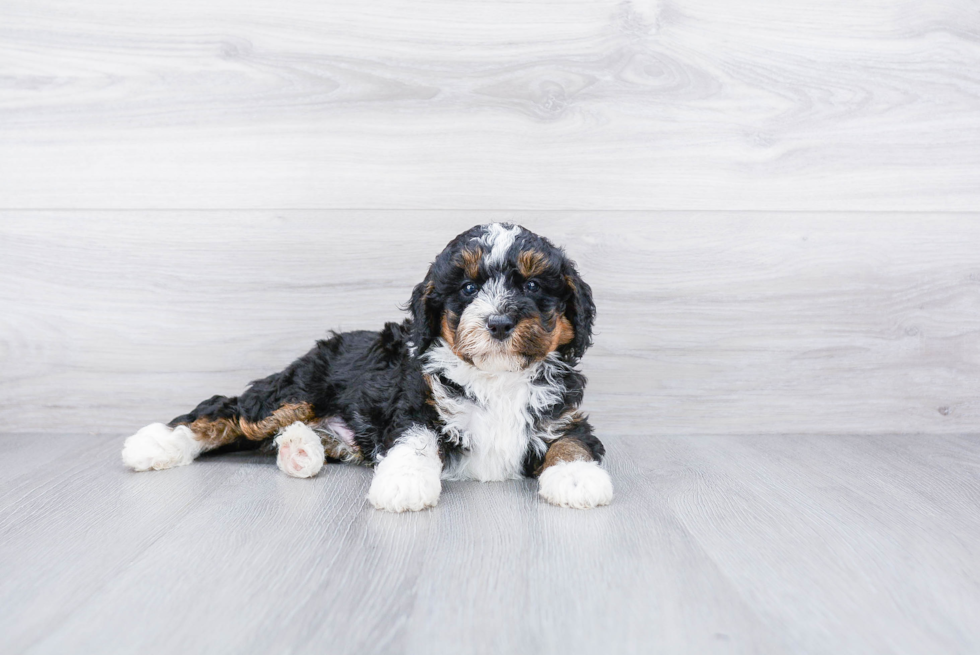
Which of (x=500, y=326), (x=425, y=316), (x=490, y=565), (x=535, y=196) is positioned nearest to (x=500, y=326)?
(x=500, y=326)

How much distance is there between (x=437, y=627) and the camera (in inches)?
54.0

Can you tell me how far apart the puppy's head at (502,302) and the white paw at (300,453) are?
48cm

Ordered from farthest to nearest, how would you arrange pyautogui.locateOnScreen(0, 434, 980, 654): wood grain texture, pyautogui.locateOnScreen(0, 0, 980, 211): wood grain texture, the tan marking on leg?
pyautogui.locateOnScreen(0, 0, 980, 211): wood grain texture → the tan marking on leg → pyautogui.locateOnScreen(0, 434, 980, 654): wood grain texture

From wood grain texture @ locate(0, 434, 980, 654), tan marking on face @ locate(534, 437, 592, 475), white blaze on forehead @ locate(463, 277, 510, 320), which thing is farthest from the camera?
tan marking on face @ locate(534, 437, 592, 475)

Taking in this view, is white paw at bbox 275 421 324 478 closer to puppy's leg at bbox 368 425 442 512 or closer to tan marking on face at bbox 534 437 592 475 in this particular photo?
puppy's leg at bbox 368 425 442 512

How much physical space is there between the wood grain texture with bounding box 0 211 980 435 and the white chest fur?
2.65 feet

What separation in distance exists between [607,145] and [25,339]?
2569 millimetres

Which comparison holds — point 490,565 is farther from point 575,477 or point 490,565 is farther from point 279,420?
point 279,420

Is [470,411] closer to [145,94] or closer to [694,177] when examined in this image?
[694,177]

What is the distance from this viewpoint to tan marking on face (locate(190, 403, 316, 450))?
8.52ft

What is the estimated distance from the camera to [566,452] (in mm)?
2283

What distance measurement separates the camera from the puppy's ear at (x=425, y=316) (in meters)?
2.33

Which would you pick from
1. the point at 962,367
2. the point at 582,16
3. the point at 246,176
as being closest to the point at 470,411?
the point at 246,176

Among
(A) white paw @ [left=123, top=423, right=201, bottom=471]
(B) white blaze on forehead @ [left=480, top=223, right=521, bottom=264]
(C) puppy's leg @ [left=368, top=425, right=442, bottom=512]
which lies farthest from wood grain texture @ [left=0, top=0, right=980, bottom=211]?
(C) puppy's leg @ [left=368, top=425, right=442, bottom=512]
